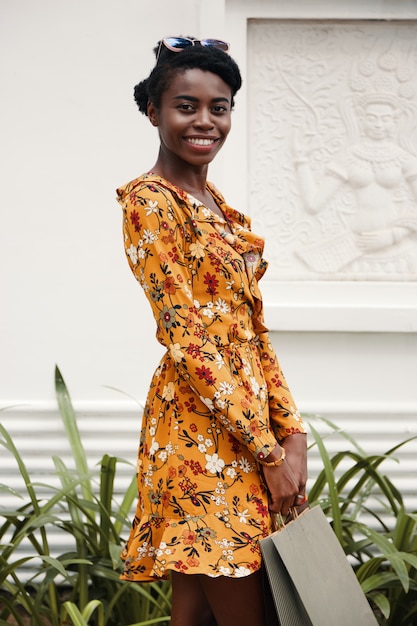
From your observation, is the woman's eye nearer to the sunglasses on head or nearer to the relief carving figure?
the sunglasses on head

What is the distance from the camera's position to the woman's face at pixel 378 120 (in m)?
3.32

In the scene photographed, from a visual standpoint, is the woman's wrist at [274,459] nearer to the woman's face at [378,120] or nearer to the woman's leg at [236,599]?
the woman's leg at [236,599]

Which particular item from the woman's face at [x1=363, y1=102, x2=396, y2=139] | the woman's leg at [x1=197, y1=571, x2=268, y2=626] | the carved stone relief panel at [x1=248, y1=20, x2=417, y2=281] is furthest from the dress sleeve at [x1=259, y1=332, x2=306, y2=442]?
the woman's face at [x1=363, y1=102, x2=396, y2=139]

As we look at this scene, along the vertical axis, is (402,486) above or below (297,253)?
below

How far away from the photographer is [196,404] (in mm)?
1736

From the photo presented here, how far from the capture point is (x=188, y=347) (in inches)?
65.8

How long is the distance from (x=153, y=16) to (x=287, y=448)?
1.96 meters

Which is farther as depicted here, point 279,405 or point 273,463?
point 279,405

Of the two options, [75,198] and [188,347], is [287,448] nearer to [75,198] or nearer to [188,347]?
[188,347]

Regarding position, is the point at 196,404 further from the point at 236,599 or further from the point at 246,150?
the point at 246,150

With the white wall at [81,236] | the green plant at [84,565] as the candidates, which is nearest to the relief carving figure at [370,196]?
the white wall at [81,236]

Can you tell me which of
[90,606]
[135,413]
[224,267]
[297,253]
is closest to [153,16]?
[297,253]

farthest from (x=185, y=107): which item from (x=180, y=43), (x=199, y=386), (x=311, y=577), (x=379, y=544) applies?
(x=379, y=544)

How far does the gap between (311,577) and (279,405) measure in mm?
378
